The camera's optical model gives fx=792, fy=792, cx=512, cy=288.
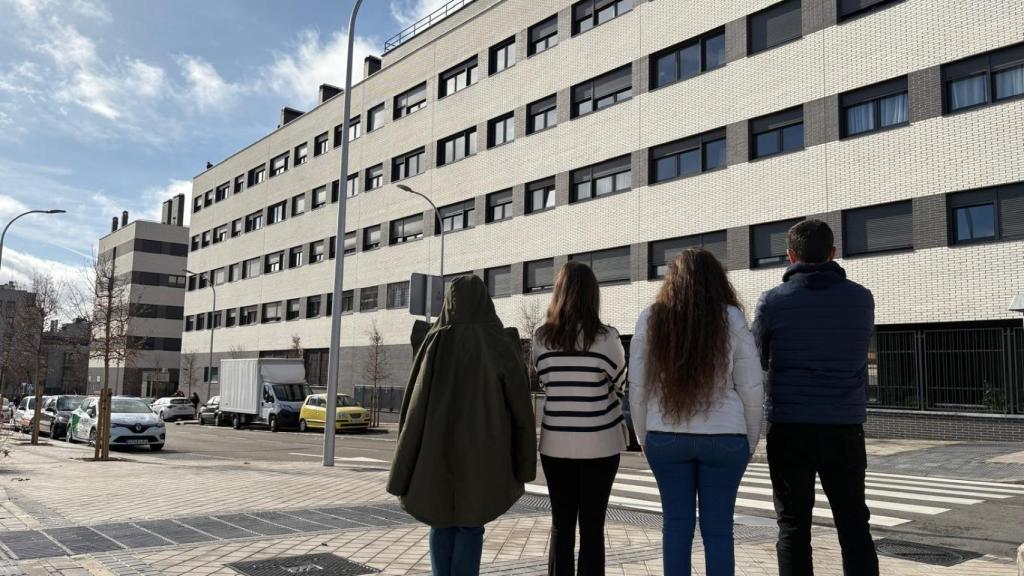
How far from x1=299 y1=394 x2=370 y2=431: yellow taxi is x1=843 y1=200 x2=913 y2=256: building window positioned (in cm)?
1745

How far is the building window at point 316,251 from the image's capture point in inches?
1721

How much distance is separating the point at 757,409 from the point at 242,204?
54.2m

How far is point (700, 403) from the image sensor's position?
354 centimetres

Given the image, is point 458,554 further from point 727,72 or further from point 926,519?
point 727,72

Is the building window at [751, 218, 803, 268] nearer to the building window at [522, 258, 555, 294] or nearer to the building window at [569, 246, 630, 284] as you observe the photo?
the building window at [569, 246, 630, 284]

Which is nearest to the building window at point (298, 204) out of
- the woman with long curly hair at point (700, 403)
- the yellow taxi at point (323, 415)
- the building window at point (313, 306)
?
the building window at point (313, 306)

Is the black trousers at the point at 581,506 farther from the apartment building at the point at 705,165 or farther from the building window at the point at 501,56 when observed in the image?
the building window at the point at 501,56

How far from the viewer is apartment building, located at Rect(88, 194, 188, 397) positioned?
70500 millimetres

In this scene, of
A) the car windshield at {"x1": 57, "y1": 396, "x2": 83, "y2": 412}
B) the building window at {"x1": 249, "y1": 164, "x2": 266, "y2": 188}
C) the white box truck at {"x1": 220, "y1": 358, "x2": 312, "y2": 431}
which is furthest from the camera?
the building window at {"x1": 249, "y1": 164, "x2": 266, "y2": 188}

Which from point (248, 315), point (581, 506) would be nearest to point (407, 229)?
point (248, 315)

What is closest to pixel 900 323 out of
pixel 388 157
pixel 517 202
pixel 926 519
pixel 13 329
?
pixel 926 519

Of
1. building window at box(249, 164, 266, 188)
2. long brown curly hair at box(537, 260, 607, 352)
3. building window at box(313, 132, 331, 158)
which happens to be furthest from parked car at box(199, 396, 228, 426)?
long brown curly hair at box(537, 260, 607, 352)

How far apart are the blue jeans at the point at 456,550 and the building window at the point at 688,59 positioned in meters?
23.2

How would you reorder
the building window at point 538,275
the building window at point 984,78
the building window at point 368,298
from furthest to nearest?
the building window at point 368,298 < the building window at point 538,275 < the building window at point 984,78
